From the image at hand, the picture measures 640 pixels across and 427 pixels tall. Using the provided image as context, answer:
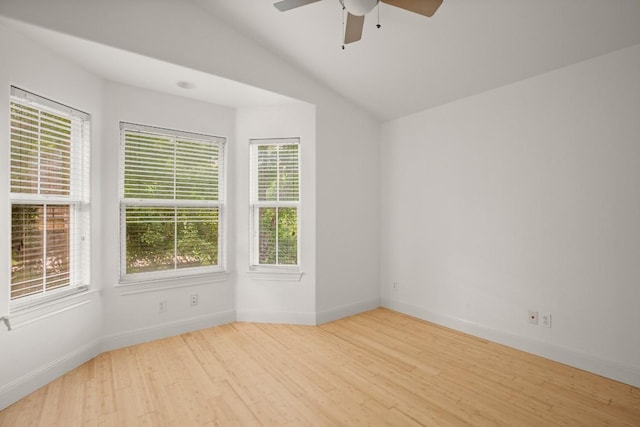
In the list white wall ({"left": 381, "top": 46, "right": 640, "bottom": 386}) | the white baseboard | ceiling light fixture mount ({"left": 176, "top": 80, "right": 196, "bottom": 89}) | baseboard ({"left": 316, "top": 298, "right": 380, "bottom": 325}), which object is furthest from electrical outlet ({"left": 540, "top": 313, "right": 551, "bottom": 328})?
ceiling light fixture mount ({"left": 176, "top": 80, "right": 196, "bottom": 89})

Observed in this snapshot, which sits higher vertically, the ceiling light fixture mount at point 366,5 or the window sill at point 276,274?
the ceiling light fixture mount at point 366,5

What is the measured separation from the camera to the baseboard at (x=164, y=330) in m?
3.11

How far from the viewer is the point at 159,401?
88.9 inches

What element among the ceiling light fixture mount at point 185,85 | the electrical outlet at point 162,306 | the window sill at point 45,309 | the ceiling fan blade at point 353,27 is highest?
the ceiling fan blade at point 353,27

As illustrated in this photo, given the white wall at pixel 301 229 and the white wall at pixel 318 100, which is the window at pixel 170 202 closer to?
the white wall at pixel 301 229

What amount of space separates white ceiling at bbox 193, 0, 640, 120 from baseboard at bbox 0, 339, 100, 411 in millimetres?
3283

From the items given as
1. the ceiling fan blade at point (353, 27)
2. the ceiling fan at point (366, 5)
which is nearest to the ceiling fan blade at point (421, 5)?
the ceiling fan at point (366, 5)

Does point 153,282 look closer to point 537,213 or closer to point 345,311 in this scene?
point 345,311

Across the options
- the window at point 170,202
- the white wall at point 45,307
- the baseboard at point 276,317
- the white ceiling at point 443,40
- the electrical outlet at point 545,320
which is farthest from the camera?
the baseboard at point 276,317

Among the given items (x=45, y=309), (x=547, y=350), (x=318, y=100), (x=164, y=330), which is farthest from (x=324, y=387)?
(x=318, y=100)

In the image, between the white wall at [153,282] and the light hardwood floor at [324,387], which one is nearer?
the light hardwood floor at [324,387]

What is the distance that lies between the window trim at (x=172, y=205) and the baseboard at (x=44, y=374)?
63cm

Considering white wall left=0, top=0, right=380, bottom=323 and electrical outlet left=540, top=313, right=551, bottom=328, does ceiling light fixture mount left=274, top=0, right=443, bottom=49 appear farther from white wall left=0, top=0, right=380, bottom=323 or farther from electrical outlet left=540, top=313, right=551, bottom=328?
electrical outlet left=540, top=313, right=551, bottom=328

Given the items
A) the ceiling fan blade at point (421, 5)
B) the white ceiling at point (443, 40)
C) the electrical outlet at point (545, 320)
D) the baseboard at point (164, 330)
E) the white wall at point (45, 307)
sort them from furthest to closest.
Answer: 1. the baseboard at point (164, 330)
2. the electrical outlet at point (545, 320)
3. the white ceiling at point (443, 40)
4. the white wall at point (45, 307)
5. the ceiling fan blade at point (421, 5)
